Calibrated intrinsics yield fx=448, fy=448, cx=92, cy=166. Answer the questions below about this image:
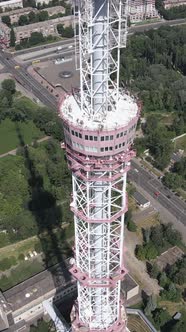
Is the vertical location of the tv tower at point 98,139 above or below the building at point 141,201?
above

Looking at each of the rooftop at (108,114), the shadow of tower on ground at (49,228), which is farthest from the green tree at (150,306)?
the rooftop at (108,114)

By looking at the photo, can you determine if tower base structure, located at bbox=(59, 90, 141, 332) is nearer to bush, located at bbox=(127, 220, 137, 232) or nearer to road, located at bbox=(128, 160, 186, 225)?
bush, located at bbox=(127, 220, 137, 232)

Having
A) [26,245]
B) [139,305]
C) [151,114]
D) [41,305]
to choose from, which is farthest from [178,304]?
[151,114]

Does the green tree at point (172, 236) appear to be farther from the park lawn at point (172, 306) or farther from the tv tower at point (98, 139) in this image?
the tv tower at point (98, 139)

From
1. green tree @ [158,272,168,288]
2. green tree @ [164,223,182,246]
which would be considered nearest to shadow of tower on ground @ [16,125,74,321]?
green tree @ [158,272,168,288]

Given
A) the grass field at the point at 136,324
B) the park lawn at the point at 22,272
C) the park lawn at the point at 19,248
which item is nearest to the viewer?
the grass field at the point at 136,324

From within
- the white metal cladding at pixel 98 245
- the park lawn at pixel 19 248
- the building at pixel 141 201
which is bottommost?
the park lawn at pixel 19 248
